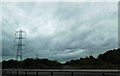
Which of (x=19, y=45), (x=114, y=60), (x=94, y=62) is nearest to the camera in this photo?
Answer: (x=19, y=45)

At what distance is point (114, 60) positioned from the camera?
213 feet

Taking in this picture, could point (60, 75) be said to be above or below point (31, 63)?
below

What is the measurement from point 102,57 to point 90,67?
85.6ft

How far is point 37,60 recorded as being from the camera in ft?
250

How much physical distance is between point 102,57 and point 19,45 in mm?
43051

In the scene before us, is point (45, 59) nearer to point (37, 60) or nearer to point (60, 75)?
point (37, 60)

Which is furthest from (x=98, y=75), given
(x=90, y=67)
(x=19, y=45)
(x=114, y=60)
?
(x=114, y=60)

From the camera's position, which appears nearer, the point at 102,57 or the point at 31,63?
the point at 31,63

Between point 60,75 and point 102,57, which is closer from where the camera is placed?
point 60,75

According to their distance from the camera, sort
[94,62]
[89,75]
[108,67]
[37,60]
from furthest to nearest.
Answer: [37,60] < [94,62] < [108,67] < [89,75]

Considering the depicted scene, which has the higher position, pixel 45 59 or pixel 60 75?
pixel 45 59

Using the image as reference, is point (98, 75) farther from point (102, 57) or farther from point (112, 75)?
point (102, 57)

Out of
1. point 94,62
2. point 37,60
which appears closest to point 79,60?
point 94,62

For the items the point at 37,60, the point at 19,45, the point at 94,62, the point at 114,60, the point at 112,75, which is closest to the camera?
the point at 112,75
